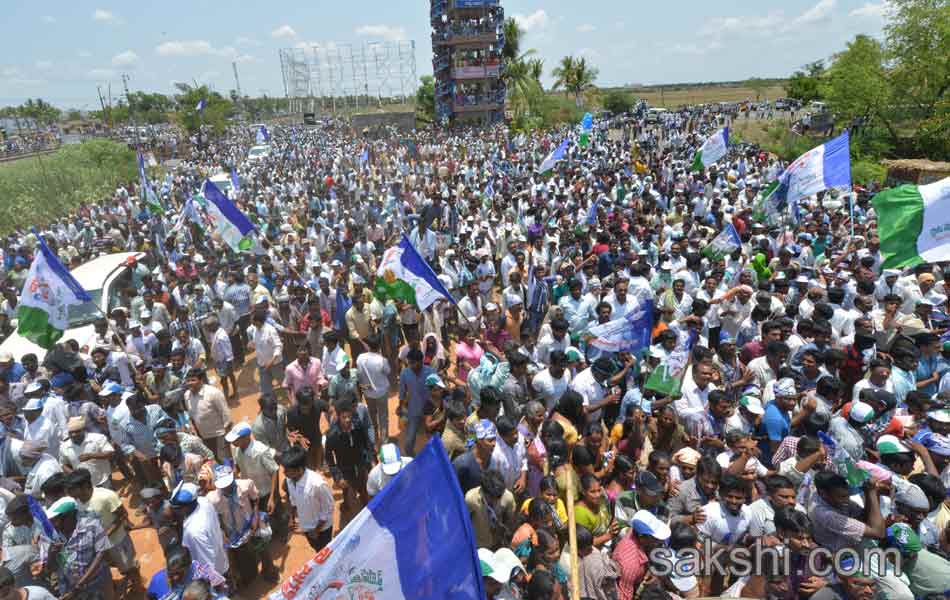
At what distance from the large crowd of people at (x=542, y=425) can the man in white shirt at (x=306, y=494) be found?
2 cm

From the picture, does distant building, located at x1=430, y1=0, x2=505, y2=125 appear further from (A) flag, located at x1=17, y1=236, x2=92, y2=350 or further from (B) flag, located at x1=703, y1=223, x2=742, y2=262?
(A) flag, located at x1=17, y1=236, x2=92, y2=350

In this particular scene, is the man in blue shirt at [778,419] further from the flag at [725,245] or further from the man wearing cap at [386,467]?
the flag at [725,245]

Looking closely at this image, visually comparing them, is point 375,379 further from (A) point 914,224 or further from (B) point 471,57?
(B) point 471,57

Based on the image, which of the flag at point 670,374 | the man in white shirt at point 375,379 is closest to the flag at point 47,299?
the man in white shirt at point 375,379

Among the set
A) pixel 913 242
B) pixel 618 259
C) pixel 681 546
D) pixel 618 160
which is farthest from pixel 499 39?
pixel 681 546

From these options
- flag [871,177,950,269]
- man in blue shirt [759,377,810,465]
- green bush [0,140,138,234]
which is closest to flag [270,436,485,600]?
man in blue shirt [759,377,810,465]

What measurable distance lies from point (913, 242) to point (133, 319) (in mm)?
10022

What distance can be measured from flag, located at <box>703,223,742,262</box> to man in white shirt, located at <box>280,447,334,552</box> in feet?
20.8

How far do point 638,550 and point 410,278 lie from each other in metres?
3.78

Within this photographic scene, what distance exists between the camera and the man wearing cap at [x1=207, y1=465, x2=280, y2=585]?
13.4 ft

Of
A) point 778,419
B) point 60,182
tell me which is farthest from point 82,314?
point 60,182

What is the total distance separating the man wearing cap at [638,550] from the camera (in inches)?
130

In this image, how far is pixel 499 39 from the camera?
4584 cm

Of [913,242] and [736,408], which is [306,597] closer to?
[736,408]
